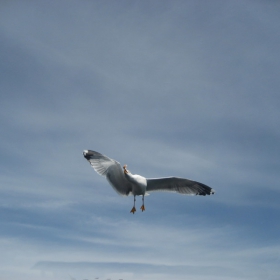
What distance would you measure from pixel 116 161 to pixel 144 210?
4.33 metres

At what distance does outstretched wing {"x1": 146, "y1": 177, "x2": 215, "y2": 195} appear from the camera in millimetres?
28391

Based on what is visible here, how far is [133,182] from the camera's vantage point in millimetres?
26391

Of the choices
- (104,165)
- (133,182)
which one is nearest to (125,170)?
(133,182)

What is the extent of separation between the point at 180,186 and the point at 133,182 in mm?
4785

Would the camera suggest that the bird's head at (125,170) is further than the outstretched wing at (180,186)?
No

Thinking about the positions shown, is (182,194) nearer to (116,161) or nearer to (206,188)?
(206,188)

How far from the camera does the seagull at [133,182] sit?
26.3 m

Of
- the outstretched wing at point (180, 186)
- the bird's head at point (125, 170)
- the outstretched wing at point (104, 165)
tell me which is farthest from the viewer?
the outstretched wing at point (180, 186)

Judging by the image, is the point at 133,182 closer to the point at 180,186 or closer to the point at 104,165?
the point at 104,165

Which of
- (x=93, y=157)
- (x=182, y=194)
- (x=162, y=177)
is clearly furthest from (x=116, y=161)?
(x=182, y=194)

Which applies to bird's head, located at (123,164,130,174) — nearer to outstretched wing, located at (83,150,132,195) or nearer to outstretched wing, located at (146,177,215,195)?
outstretched wing, located at (83,150,132,195)

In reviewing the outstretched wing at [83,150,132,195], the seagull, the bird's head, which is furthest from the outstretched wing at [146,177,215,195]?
the outstretched wing at [83,150,132,195]

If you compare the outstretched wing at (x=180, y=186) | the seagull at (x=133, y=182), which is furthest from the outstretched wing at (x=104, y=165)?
the outstretched wing at (x=180, y=186)

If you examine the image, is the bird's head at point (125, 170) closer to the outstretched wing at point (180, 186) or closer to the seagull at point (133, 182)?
the seagull at point (133, 182)
